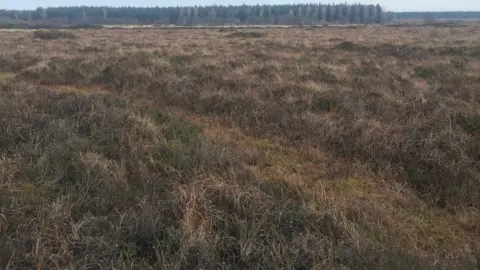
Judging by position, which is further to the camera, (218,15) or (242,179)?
(218,15)

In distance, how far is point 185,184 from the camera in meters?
4.82

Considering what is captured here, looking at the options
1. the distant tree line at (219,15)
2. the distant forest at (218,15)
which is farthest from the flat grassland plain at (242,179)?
the distant forest at (218,15)

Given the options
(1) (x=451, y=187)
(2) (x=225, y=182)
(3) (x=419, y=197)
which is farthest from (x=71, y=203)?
(1) (x=451, y=187)

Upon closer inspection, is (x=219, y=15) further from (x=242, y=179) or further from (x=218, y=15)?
(x=242, y=179)

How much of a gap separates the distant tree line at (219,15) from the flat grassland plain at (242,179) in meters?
115

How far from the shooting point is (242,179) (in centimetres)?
519

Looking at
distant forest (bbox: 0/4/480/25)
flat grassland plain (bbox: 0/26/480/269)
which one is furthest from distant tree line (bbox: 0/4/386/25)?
flat grassland plain (bbox: 0/26/480/269)

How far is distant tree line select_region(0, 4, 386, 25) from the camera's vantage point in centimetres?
12500

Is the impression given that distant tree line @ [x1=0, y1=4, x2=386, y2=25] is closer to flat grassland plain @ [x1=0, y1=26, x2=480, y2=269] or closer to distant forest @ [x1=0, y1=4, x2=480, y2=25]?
distant forest @ [x1=0, y1=4, x2=480, y2=25]

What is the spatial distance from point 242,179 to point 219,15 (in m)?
135

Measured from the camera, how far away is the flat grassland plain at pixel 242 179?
11.8 ft

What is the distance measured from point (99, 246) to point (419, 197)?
3.74m

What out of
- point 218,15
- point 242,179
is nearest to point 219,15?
point 218,15

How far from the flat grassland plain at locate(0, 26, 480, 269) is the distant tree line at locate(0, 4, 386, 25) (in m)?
115
